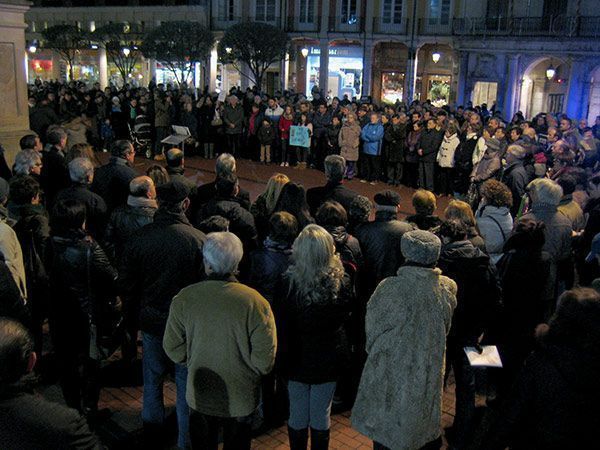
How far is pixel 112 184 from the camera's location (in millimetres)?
7387

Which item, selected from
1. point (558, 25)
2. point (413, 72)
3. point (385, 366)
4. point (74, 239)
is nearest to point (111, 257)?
point (74, 239)

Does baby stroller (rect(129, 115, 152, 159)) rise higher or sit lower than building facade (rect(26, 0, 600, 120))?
lower

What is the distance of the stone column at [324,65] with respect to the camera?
38344mm

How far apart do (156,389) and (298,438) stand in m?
1.21

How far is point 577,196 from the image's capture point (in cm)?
772

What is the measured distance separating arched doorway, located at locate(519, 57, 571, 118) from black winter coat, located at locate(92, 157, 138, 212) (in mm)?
27031

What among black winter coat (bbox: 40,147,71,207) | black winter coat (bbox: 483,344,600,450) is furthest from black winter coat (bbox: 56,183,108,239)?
black winter coat (bbox: 483,344,600,450)

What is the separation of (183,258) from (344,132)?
11.1 meters

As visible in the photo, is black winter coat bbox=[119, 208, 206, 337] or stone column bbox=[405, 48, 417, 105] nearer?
black winter coat bbox=[119, 208, 206, 337]

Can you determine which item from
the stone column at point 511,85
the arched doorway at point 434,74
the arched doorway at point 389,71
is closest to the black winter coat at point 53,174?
the stone column at point 511,85

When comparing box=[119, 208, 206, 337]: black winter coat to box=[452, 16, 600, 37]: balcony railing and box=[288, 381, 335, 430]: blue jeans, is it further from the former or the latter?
box=[452, 16, 600, 37]: balcony railing

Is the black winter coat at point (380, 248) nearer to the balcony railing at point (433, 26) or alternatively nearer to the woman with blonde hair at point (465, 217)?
the woman with blonde hair at point (465, 217)

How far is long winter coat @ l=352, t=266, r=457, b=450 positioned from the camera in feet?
12.4

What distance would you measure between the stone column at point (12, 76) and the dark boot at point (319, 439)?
299 inches
